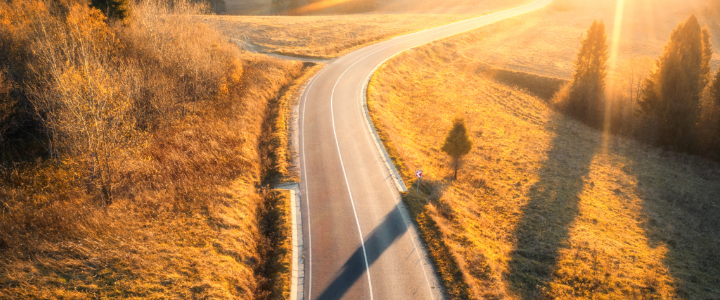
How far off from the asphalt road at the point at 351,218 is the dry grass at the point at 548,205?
1.44 m

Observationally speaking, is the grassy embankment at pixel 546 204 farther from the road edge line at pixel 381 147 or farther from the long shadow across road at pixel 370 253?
the long shadow across road at pixel 370 253

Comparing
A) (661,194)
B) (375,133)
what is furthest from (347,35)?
(661,194)

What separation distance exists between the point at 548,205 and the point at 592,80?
91.3ft

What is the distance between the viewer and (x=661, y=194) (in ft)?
95.1

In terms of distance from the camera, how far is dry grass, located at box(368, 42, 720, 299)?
18.6 metres

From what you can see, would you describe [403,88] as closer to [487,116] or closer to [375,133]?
[487,116]

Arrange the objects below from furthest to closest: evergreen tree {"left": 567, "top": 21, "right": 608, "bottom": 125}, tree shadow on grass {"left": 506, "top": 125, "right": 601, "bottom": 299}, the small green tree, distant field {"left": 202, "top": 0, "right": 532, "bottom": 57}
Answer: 1. distant field {"left": 202, "top": 0, "right": 532, "bottom": 57}
2. evergreen tree {"left": 567, "top": 21, "right": 608, "bottom": 125}
3. the small green tree
4. tree shadow on grass {"left": 506, "top": 125, "right": 601, "bottom": 299}

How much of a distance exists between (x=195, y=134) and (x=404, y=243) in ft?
→ 64.1

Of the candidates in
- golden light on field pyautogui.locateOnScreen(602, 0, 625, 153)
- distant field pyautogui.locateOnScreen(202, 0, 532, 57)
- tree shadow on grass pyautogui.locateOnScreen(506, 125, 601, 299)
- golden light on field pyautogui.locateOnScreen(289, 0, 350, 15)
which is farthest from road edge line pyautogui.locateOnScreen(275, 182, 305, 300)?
golden light on field pyautogui.locateOnScreen(289, 0, 350, 15)

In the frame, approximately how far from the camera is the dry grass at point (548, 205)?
1859 centimetres

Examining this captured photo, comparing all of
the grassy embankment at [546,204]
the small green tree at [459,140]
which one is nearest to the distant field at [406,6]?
the grassy embankment at [546,204]

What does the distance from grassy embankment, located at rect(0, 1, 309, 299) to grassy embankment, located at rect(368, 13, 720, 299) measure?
1008 centimetres

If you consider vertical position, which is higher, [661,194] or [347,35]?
[347,35]

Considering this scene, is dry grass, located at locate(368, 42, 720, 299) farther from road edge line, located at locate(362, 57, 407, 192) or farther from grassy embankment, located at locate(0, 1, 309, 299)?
grassy embankment, located at locate(0, 1, 309, 299)
